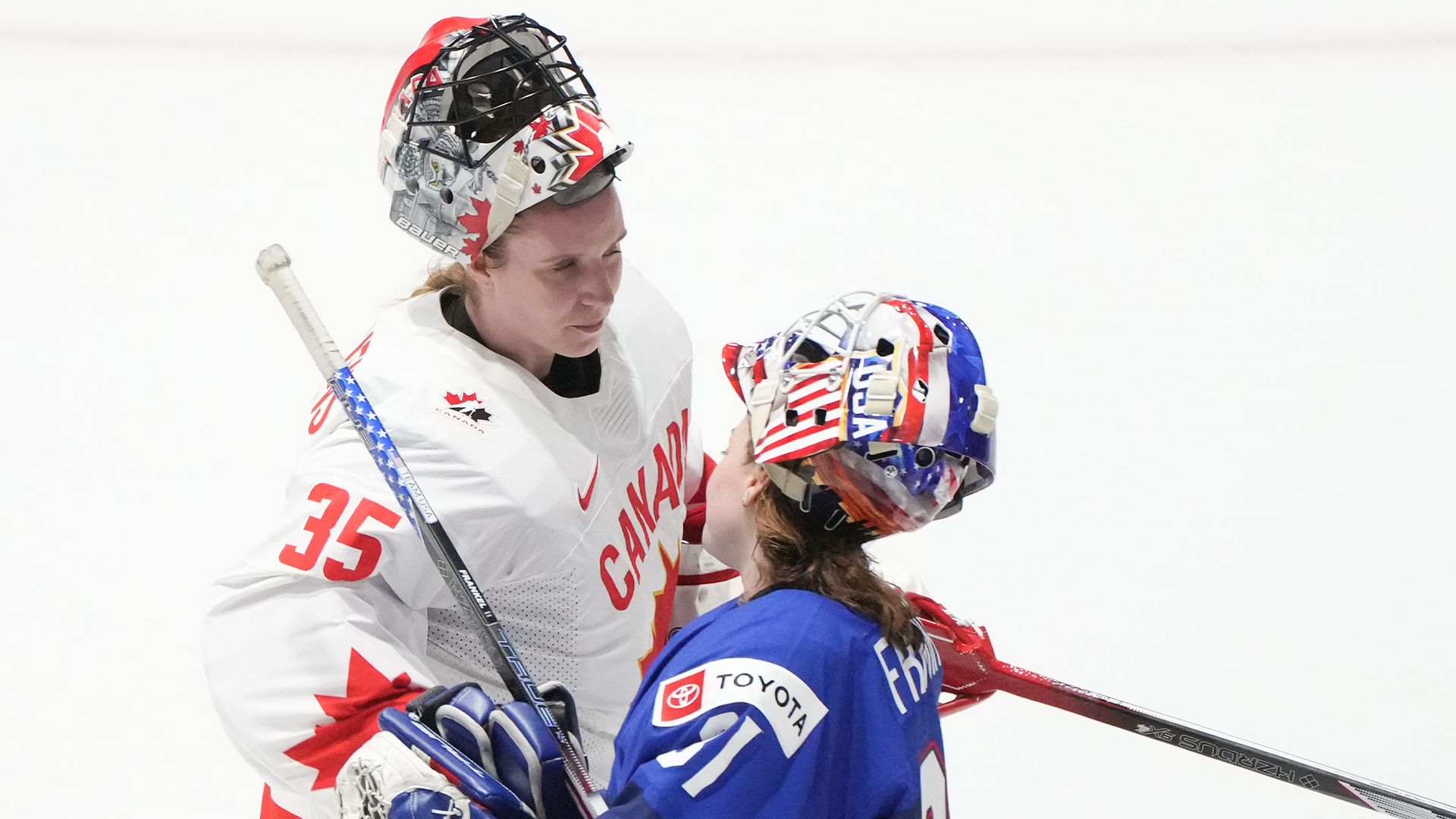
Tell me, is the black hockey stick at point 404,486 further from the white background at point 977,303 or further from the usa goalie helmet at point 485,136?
the white background at point 977,303

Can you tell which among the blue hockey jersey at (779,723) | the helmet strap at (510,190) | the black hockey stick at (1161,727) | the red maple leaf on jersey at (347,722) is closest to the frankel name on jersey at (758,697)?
the blue hockey jersey at (779,723)

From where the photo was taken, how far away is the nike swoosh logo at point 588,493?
6.17ft

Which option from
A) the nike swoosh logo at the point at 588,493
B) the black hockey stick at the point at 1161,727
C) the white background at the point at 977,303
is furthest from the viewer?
the white background at the point at 977,303

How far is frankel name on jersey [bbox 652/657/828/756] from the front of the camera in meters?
1.32

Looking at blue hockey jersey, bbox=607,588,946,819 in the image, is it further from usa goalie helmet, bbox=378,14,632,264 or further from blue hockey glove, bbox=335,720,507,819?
usa goalie helmet, bbox=378,14,632,264

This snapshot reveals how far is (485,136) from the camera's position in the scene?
1.75 m

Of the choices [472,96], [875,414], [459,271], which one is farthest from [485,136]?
[875,414]

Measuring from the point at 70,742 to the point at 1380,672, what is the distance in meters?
2.74

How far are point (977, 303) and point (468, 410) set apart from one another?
2.33 m

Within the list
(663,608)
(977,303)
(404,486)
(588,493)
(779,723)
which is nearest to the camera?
(779,723)

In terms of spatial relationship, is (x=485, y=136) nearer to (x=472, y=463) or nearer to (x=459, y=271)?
(x=459, y=271)

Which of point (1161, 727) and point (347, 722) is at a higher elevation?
point (347, 722)

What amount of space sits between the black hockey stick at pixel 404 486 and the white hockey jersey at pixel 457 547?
95 mm

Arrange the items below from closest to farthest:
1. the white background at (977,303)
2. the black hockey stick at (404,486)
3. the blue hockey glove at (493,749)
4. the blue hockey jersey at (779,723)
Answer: the blue hockey jersey at (779,723) → the blue hockey glove at (493,749) → the black hockey stick at (404,486) → the white background at (977,303)
